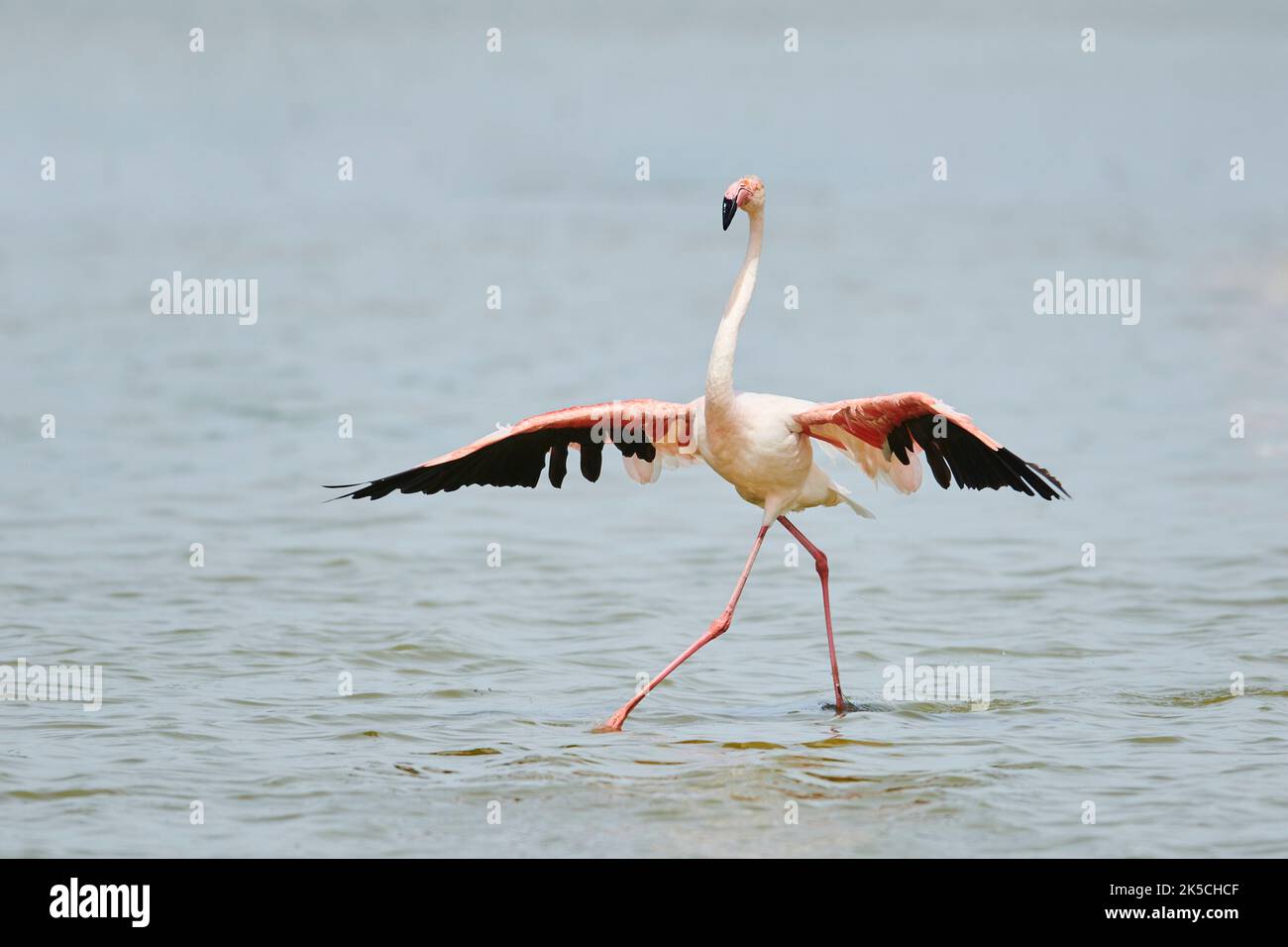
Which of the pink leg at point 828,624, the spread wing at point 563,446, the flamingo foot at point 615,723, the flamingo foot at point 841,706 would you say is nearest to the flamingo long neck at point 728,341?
the spread wing at point 563,446

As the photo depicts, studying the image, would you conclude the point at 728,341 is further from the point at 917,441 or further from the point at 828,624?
the point at 828,624

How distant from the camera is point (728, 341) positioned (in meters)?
9.95

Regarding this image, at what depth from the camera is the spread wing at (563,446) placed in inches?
412

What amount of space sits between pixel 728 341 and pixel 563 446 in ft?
4.95

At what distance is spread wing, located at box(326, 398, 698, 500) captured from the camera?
10.5 metres

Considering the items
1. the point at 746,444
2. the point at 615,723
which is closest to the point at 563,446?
the point at 746,444

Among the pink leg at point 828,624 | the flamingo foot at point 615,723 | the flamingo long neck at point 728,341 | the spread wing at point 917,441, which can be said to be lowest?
the flamingo foot at point 615,723

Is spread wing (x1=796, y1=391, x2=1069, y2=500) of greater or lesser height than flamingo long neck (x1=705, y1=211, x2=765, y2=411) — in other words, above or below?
below

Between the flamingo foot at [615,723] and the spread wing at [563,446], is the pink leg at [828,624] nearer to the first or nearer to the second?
the spread wing at [563,446]

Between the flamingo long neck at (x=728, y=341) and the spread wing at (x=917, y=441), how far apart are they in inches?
18.6

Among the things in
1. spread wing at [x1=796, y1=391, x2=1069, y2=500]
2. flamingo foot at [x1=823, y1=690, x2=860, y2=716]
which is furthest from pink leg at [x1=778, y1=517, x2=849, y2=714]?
spread wing at [x1=796, y1=391, x2=1069, y2=500]

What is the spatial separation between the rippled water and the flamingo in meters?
1.30

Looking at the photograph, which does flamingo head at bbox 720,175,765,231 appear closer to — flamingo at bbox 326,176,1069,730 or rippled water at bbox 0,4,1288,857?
flamingo at bbox 326,176,1069,730
